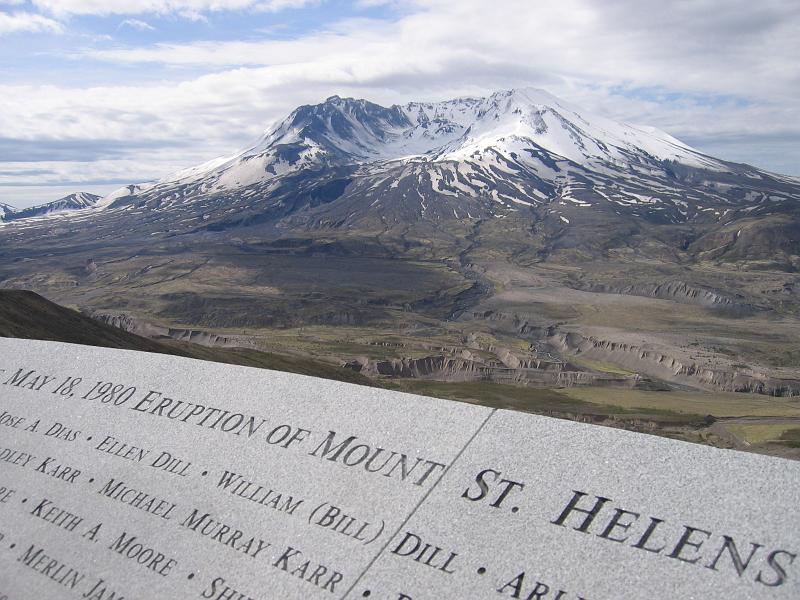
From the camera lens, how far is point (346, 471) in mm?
10688

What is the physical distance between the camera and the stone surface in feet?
27.5

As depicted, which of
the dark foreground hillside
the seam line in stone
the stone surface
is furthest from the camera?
the dark foreground hillside

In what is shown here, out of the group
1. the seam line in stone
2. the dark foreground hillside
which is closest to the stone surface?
the seam line in stone

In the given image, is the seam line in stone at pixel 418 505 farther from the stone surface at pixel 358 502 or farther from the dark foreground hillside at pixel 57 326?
the dark foreground hillside at pixel 57 326

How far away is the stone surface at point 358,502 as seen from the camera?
837 centimetres

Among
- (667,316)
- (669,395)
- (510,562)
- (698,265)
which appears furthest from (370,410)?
(698,265)

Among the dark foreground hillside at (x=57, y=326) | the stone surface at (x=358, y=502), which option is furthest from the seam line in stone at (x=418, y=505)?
the dark foreground hillside at (x=57, y=326)

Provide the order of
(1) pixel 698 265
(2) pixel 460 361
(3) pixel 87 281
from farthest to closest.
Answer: (1) pixel 698 265
(3) pixel 87 281
(2) pixel 460 361

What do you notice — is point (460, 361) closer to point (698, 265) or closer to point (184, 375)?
point (184, 375)

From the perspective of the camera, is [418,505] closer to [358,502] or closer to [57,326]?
[358,502]

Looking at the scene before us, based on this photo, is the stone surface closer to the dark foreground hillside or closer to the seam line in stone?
the seam line in stone

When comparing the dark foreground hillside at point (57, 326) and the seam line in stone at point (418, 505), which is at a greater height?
the seam line in stone at point (418, 505)

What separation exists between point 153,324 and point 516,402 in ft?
207

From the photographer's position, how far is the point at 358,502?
33.4 feet
